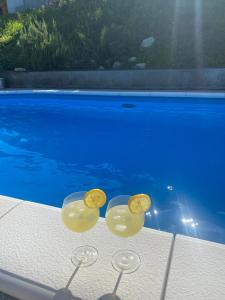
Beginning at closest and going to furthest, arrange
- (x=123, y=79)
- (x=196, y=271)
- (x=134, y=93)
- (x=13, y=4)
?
(x=196, y=271) < (x=134, y=93) < (x=123, y=79) < (x=13, y=4)

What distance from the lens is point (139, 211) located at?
1547mm

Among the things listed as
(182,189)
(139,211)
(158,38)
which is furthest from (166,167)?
(158,38)

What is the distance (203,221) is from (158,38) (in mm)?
8971

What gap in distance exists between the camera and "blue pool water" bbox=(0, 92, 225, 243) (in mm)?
3953

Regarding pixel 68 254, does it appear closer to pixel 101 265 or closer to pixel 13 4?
pixel 101 265

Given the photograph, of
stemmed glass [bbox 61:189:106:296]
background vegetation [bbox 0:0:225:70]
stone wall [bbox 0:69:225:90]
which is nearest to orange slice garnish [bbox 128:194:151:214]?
stemmed glass [bbox 61:189:106:296]

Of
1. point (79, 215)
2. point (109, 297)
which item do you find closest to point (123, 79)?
point (79, 215)

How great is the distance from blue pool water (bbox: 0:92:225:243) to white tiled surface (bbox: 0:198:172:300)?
1.44 meters

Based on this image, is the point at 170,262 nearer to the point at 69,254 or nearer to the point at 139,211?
the point at 139,211

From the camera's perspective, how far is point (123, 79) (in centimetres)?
944

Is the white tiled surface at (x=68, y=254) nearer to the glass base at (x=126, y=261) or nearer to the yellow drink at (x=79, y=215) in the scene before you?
the glass base at (x=126, y=261)

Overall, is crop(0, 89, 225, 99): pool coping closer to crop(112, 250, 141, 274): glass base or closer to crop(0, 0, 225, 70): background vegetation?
crop(0, 0, 225, 70): background vegetation

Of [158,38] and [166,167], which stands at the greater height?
[158,38]

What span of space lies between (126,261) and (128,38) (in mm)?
10264
